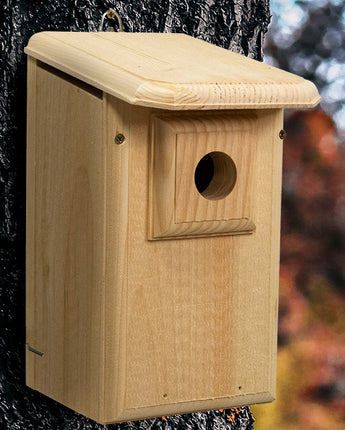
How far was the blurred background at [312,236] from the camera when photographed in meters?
4.32

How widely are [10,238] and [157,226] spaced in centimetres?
30

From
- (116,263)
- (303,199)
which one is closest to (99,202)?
(116,263)

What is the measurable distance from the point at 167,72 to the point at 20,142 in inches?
13.1

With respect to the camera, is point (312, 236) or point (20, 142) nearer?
point (20, 142)

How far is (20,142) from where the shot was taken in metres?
1.67

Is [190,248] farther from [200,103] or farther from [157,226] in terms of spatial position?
[200,103]

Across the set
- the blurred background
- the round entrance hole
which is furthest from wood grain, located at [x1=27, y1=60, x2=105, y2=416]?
the blurred background

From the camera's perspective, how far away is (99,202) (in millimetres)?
1479

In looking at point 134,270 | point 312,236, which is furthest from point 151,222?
point 312,236

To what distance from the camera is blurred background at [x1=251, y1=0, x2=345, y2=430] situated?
4.32 metres

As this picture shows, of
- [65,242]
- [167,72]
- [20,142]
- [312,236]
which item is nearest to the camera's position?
[167,72]

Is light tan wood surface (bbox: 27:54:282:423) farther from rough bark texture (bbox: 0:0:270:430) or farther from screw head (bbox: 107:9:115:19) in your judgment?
screw head (bbox: 107:9:115:19)

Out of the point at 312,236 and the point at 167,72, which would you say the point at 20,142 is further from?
the point at 312,236

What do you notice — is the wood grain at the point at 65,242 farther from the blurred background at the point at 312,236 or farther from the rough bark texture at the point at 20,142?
the blurred background at the point at 312,236
